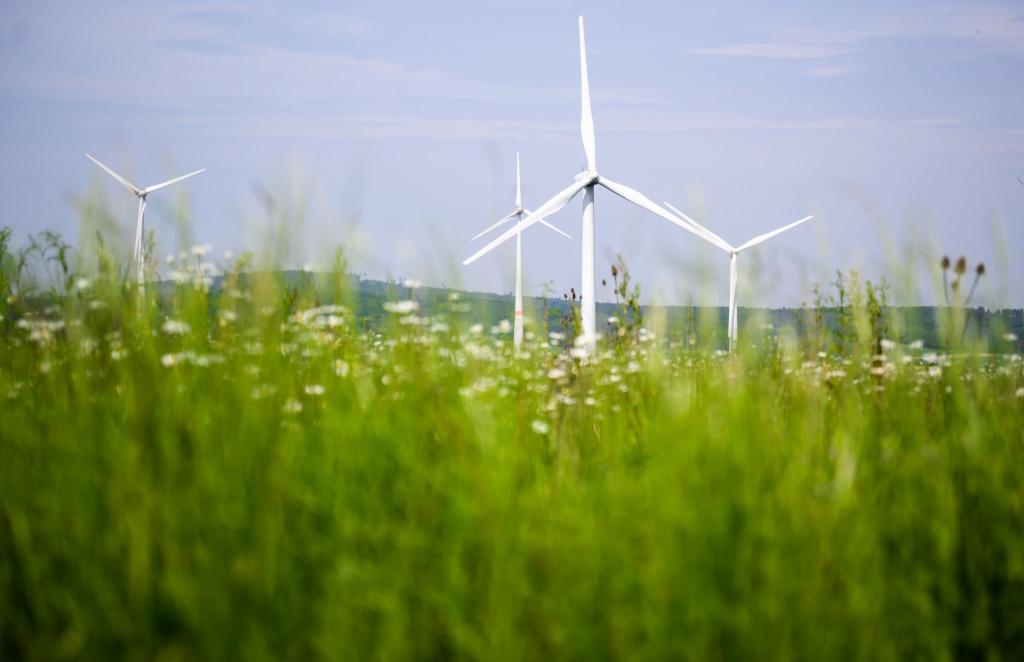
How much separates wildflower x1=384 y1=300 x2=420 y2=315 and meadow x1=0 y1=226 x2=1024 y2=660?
3cm

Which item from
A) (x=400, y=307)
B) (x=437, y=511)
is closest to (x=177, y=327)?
(x=400, y=307)

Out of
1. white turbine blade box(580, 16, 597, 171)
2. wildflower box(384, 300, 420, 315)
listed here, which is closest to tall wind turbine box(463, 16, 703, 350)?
white turbine blade box(580, 16, 597, 171)

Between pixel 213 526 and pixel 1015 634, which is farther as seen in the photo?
pixel 1015 634

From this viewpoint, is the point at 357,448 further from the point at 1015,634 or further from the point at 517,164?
the point at 517,164

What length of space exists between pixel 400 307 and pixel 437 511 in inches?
83.4

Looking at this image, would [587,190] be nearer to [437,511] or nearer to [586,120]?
[586,120]

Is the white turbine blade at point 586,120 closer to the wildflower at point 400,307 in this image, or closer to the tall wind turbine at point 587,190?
the tall wind turbine at point 587,190

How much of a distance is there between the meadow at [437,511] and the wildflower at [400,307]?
1.2 inches

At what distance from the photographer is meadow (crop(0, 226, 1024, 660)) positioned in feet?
12.2

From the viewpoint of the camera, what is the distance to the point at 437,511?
4.35 metres

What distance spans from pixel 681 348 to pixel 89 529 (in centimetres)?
482

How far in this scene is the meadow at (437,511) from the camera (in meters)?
3.72

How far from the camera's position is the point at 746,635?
3.62 meters

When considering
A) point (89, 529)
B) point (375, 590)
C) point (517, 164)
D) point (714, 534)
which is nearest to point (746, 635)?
point (714, 534)
